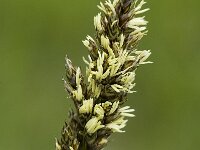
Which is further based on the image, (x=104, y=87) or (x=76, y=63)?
(x=76, y=63)

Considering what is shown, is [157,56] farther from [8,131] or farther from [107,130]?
[107,130]

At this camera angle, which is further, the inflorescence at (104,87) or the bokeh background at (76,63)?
the bokeh background at (76,63)

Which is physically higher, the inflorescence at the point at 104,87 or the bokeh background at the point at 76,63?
the bokeh background at the point at 76,63

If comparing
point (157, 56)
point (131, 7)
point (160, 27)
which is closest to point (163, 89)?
point (157, 56)

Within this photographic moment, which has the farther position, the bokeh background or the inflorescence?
the bokeh background
